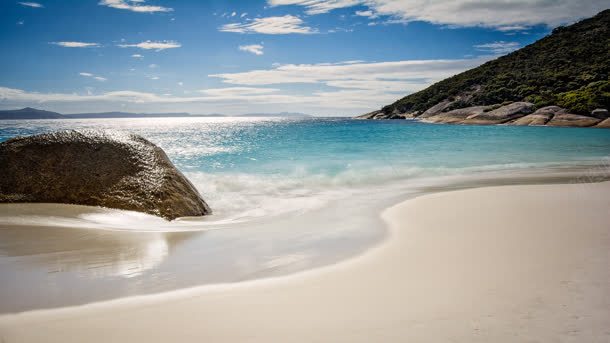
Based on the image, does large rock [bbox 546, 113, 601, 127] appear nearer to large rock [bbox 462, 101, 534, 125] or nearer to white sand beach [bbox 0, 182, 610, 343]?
large rock [bbox 462, 101, 534, 125]

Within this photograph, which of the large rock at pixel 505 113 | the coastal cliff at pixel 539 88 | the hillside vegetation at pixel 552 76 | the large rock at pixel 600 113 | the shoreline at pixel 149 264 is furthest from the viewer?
the large rock at pixel 505 113

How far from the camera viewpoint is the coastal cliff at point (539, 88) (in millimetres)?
46656

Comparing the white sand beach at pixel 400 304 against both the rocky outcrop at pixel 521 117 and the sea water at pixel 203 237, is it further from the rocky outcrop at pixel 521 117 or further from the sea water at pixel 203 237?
the rocky outcrop at pixel 521 117

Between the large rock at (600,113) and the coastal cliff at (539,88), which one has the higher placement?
the coastal cliff at (539,88)

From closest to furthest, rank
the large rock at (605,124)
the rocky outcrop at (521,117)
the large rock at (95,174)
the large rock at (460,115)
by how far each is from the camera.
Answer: the large rock at (95,174) < the large rock at (605,124) < the rocky outcrop at (521,117) < the large rock at (460,115)

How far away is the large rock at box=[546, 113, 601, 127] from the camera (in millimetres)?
42531

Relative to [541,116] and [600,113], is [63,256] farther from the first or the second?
[541,116]

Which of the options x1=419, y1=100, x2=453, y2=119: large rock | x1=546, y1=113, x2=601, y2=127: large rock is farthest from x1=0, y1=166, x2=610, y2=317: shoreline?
x1=419, y1=100, x2=453, y2=119: large rock

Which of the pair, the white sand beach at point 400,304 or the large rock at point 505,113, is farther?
the large rock at point 505,113

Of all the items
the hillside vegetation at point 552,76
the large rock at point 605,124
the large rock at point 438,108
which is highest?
the hillside vegetation at point 552,76

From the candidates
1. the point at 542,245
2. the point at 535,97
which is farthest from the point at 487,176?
the point at 535,97

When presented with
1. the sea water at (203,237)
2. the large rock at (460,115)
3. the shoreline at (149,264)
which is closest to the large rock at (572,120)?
the large rock at (460,115)

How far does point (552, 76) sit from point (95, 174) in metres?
71.9

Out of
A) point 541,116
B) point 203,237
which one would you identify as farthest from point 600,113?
point 203,237
